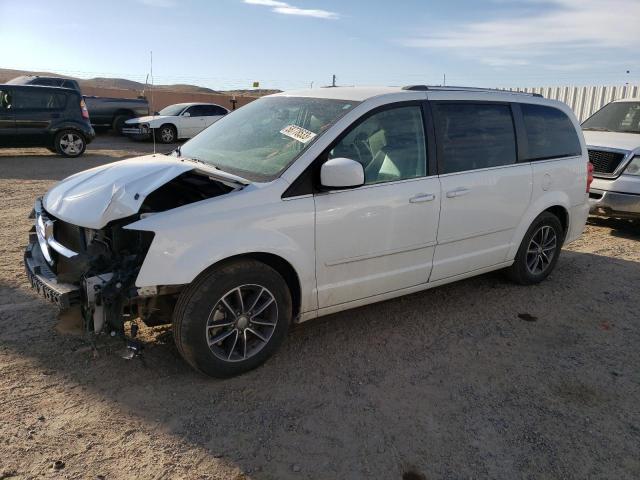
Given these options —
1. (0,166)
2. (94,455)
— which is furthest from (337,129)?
(0,166)

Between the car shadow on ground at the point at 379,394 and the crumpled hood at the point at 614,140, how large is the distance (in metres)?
3.61

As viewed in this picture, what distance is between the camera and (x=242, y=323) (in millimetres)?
3342

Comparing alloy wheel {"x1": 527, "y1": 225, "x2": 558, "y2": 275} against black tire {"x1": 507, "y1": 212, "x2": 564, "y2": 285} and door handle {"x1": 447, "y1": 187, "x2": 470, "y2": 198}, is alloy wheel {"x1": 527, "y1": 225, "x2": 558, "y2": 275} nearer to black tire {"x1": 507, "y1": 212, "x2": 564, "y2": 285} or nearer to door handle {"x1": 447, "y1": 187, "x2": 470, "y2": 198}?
black tire {"x1": 507, "y1": 212, "x2": 564, "y2": 285}

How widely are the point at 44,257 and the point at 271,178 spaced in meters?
1.65

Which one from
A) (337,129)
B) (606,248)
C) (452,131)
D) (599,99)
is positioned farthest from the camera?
(599,99)

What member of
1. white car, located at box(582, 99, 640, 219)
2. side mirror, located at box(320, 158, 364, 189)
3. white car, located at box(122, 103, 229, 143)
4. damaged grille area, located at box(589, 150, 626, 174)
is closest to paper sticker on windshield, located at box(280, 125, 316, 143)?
side mirror, located at box(320, 158, 364, 189)

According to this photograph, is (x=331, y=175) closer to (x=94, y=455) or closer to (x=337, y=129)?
(x=337, y=129)

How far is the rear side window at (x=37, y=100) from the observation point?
12.5 meters

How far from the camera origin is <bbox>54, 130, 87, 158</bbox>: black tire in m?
13.1

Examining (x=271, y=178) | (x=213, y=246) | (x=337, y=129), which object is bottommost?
(x=213, y=246)

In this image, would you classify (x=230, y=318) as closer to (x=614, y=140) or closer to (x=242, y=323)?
(x=242, y=323)

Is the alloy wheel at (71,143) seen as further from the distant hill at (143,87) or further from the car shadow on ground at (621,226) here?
the distant hill at (143,87)

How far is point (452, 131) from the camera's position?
4203mm

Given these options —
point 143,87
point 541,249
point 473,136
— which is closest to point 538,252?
point 541,249
